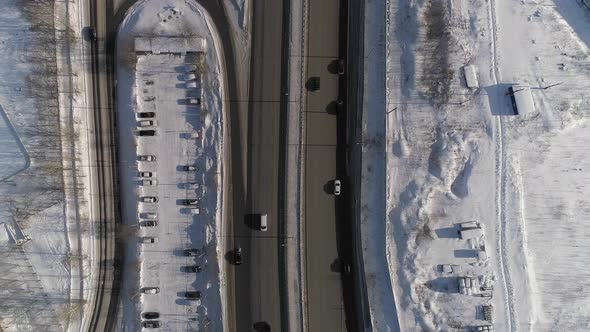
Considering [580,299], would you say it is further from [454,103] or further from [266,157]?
[266,157]

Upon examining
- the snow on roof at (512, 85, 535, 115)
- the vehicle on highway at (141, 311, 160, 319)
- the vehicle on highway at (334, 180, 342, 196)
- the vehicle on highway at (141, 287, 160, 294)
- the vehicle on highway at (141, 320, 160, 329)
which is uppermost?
the snow on roof at (512, 85, 535, 115)

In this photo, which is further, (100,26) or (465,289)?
(100,26)

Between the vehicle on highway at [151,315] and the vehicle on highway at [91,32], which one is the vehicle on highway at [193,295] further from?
the vehicle on highway at [91,32]

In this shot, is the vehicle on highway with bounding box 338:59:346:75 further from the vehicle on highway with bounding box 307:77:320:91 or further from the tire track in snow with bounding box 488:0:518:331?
the tire track in snow with bounding box 488:0:518:331

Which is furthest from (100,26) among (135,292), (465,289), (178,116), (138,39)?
(465,289)

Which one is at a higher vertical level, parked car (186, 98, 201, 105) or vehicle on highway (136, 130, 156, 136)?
parked car (186, 98, 201, 105)

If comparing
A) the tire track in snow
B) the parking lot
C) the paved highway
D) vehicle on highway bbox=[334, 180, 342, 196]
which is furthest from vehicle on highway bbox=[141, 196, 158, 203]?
the tire track in snow
